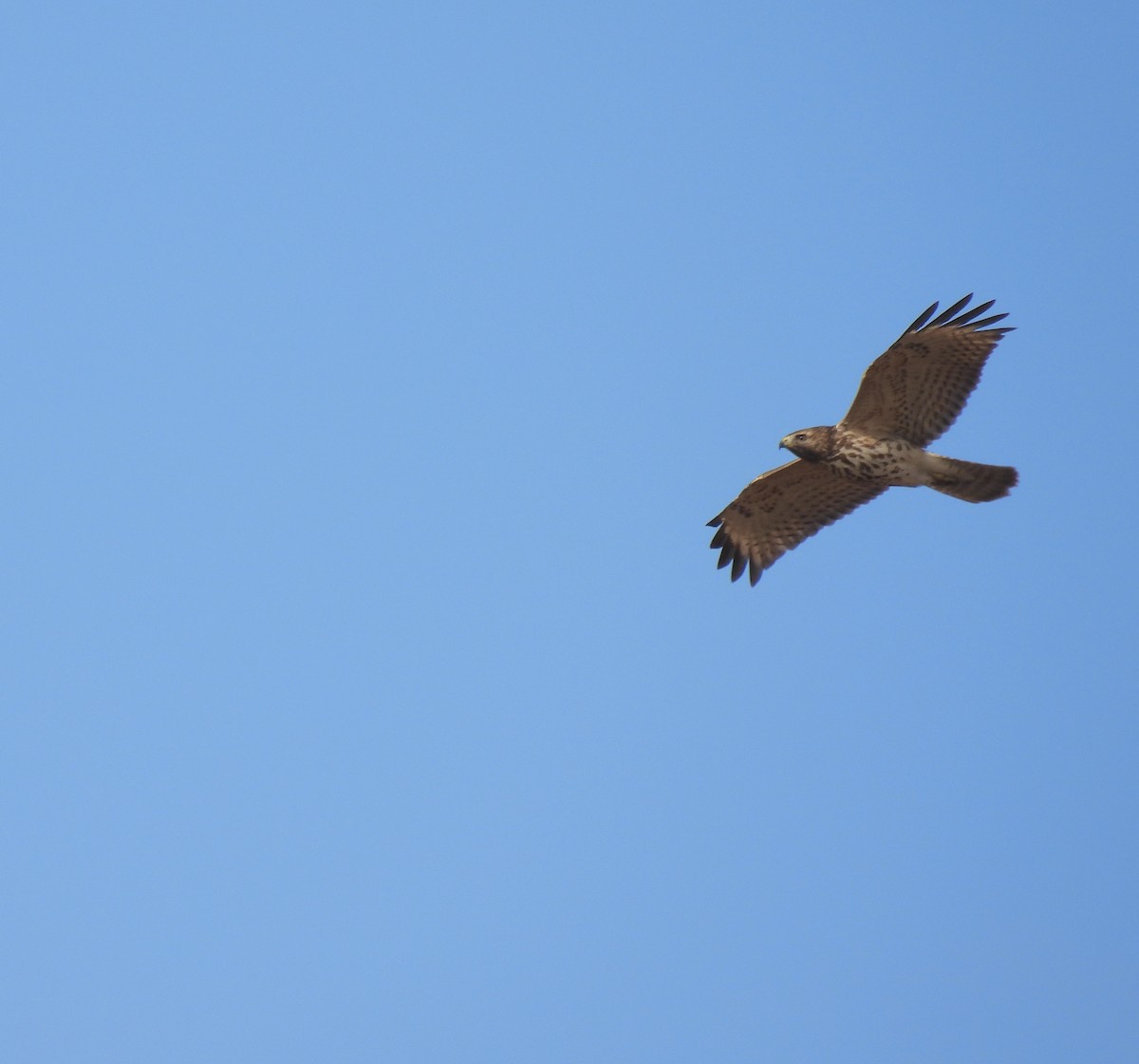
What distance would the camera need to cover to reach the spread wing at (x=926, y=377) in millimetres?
13812

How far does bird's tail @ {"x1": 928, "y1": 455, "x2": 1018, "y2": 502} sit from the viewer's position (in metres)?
13.8

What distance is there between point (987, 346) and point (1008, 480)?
44.6 inches

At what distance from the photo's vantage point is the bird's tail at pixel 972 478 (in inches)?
542

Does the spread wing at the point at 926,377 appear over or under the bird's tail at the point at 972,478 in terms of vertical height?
over

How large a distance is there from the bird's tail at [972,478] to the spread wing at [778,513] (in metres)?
0.85

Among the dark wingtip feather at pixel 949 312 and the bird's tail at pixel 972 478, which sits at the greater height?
the dark wingtip feather at pixel 949 312

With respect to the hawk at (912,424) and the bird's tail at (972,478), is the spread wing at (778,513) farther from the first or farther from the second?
the bird's tail at (972,478)

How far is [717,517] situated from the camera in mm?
15344

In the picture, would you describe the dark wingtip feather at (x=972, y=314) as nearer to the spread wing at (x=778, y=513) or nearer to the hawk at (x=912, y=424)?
the hawk at (x=912, y=424)

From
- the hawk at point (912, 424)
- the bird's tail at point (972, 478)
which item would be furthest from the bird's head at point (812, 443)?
the bird's tail at point (972, 478)

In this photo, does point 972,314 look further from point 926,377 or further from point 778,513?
point 778,513

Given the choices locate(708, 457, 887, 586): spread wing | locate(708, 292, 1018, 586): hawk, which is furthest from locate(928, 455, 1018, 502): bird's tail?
locate(708, 457, 887, 586): spread wing

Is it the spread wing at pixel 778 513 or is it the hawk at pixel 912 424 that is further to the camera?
the spread wing at pixel 778 513

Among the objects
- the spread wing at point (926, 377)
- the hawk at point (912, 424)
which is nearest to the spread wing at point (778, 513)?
the hawk at point (912, 424)
